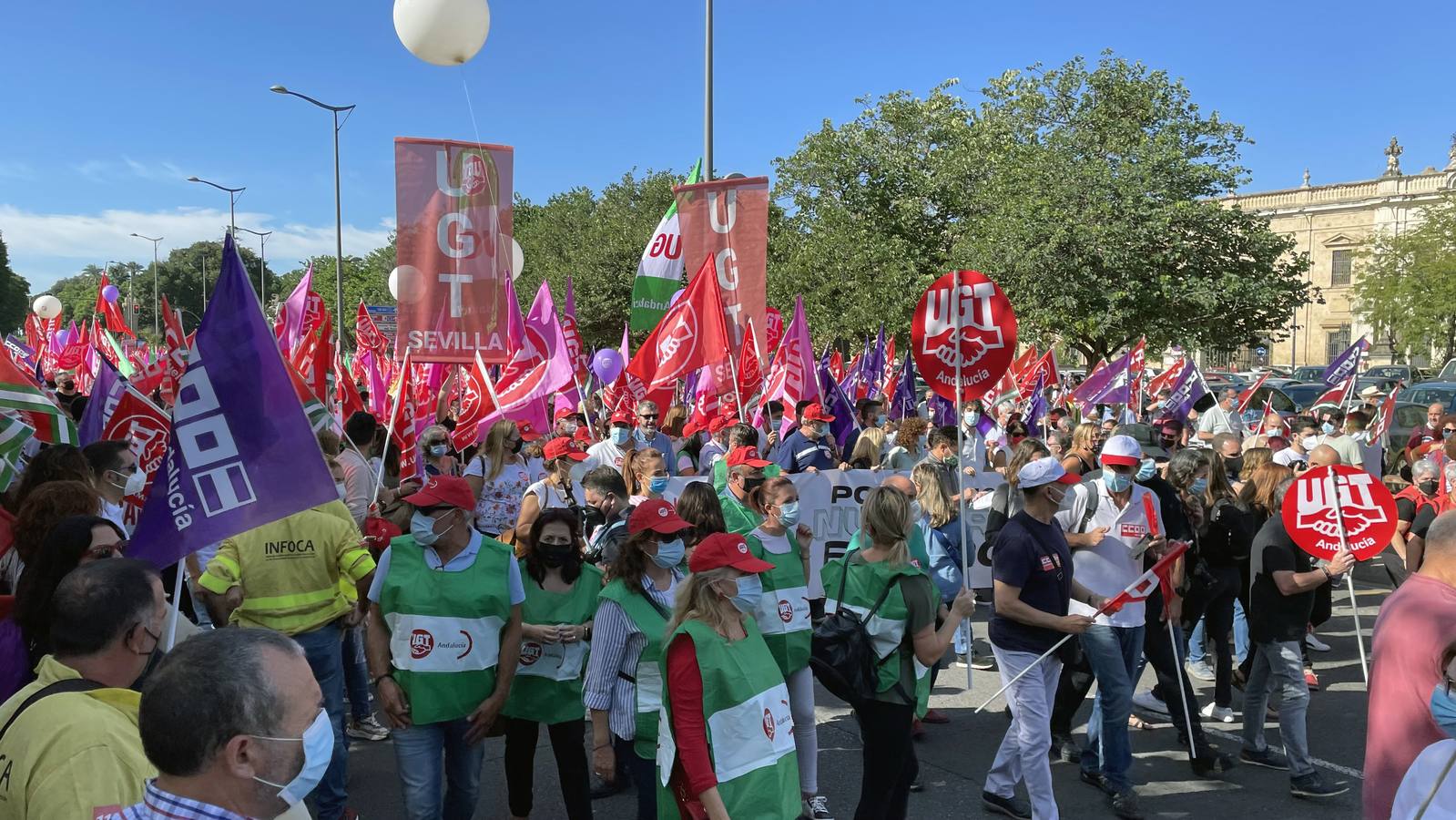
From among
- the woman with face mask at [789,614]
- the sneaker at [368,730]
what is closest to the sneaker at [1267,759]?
the woman with face mask at [789,614]

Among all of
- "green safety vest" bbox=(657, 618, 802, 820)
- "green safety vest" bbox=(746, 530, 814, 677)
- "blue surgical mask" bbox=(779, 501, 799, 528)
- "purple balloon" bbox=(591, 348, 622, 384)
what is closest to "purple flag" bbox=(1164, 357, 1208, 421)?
"purple balloon" bbox=(591, 348, 622, 384)

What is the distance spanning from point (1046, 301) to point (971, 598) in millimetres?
22277

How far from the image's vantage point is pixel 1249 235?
82.4 feet

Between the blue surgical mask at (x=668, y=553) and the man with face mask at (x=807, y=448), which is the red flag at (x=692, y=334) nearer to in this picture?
the man with face mask at (x=807, y=448)

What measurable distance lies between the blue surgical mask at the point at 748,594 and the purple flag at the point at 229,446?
143 centimetres

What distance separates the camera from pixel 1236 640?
8117 millimetres

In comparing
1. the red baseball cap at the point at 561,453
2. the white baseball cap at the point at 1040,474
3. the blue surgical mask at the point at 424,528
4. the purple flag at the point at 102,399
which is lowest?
the blue surgical mask at the point at 424,528

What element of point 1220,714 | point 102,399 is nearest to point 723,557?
point 1220,714

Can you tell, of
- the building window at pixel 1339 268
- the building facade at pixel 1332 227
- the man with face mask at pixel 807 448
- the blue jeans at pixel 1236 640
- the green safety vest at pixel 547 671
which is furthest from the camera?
the building window at pixel 1339 268

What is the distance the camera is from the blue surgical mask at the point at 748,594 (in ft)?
11.7

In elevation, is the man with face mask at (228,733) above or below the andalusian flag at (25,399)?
below

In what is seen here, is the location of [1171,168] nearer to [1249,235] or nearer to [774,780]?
[1249,235]

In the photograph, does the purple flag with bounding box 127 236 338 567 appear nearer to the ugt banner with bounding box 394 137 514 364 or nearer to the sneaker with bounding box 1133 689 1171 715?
the ugt banner with bounding box 394 137 514 364

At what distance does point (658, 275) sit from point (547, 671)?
7404mm
